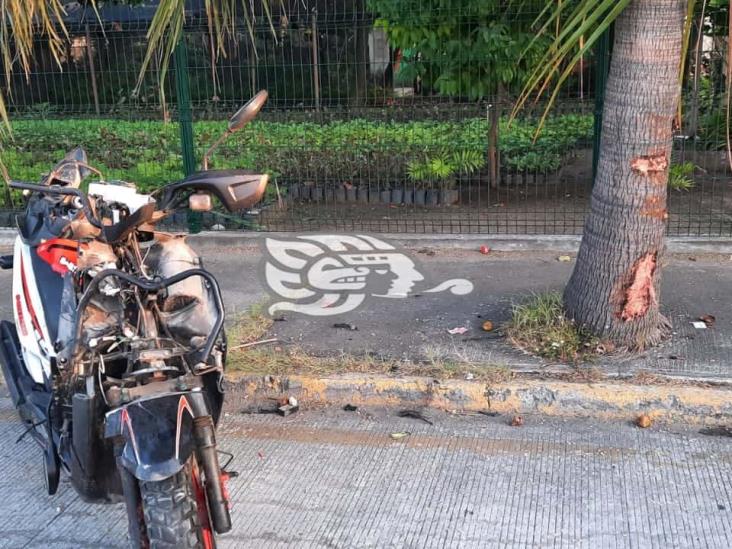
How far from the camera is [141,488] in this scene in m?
2.73

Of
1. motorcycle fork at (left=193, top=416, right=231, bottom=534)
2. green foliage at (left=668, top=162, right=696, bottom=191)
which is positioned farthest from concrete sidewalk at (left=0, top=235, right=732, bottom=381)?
motorcycle fork at (left=193, top=416, right=231, bottom=534)

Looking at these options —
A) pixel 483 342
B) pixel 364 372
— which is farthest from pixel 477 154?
pixel 364 372

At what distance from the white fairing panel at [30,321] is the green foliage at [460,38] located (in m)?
5.14

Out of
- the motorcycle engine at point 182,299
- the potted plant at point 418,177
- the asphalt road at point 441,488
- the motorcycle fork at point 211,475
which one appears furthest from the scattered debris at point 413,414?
the potted plant at point 418,177

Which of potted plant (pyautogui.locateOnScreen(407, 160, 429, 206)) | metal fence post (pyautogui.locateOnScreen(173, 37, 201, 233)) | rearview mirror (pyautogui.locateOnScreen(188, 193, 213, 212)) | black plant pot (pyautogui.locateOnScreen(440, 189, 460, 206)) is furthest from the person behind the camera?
black plant pot (pyautogui.locateOnScreen(440, 189, 460, 206))

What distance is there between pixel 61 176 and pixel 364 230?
15.2 feet

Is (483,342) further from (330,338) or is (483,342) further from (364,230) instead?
(364,230)

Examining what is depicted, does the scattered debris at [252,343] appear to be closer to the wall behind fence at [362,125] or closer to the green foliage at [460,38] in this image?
the wall behind fence at [362,125]

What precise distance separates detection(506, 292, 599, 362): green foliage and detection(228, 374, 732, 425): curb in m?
0.33

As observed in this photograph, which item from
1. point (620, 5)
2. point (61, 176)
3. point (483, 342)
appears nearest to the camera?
point (61, 176)

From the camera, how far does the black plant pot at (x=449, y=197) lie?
8875 mm

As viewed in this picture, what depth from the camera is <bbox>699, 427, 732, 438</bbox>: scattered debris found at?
14.1ft

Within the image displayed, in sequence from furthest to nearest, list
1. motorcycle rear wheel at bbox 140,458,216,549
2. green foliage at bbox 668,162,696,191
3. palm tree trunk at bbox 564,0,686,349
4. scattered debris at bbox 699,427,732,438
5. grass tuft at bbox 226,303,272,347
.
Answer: green foliage at bbox 668,162,696,191 → grass tuft at bbox 226,303,272,347 → palm tree trunk at bbox 564,0,686,349 → scattered debris at bbox 699,427,732,438 → motorcycle rear wheel at bbox 140,458,216,549

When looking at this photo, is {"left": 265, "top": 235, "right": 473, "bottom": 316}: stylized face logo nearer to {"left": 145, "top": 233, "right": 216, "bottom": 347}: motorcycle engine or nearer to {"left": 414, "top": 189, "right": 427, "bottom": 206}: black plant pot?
{"left": 414, "top": 189, "right": 427, "bottom": 206}: black plant pot
